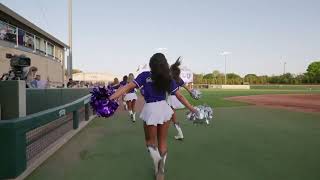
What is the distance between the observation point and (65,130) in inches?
439

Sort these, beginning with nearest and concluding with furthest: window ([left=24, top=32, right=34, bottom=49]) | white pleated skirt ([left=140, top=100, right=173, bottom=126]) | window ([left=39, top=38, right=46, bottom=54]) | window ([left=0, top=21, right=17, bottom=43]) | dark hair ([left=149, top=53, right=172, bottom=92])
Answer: dark hair ([left=149, top=53, right=172, bottom=92]) → white pleated skirt ([left=140, top=100, right=173, bottom=126]) → window ([left=0, top=21, right=17, bottom=43]) → window ([left=24, top=32, right=34, bottom=49]) → window ([left=39, top=38, right=46, bottom=54])

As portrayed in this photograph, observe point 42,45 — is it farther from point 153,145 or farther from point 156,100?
point 153,145

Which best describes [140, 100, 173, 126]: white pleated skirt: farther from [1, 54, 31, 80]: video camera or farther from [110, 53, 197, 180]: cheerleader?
[1, 54, 31, 80]: video camera

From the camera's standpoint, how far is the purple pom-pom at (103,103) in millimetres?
5793

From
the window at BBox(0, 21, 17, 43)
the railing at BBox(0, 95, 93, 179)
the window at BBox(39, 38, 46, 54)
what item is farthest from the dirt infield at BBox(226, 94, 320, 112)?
the railing at BBox(0, 95, 93, 179)

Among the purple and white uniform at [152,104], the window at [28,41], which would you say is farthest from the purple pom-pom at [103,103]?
the window at [28,41]

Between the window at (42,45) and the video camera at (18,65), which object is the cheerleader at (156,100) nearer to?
the video camera at (18,65)

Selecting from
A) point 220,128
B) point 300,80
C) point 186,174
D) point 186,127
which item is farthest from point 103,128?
point 300,80

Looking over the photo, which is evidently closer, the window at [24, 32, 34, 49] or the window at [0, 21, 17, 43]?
the window at [0, 21, 17, 43]

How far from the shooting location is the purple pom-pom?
19.0 feet

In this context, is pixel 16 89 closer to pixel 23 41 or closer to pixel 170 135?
pixel 170 135

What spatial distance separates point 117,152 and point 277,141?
392cm

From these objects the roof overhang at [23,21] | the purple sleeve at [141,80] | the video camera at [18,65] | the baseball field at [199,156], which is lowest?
the baseball field at [199,156]

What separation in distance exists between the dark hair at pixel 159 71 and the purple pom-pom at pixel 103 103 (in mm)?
791
